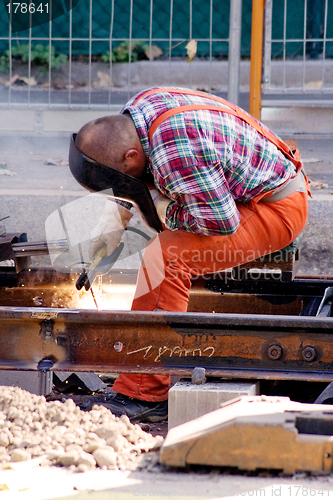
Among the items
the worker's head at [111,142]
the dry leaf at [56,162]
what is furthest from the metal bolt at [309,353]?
the dry leaf at [56,162]

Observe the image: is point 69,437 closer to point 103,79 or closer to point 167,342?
point 167,342

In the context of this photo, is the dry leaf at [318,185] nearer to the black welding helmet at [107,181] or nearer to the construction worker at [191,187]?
the construction worker at [191,187]

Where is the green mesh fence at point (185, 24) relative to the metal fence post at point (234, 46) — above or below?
above

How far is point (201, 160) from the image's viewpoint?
2605 mm

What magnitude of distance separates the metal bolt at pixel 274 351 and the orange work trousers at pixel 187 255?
0.47 meters

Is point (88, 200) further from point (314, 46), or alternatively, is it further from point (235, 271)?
point (314, 46)

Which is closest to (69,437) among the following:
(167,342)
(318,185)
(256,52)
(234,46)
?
(167,342)

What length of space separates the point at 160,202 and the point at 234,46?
118 inches

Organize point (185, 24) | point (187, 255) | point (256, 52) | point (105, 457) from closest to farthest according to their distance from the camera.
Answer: point (105, 457)
point (187, 255)
point (256, 52)
point (185, 24)

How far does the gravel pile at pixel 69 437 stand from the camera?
6.57 ft

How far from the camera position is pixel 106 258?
323 cm

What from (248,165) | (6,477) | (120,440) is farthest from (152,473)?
(248,165)

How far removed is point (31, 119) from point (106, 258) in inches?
136

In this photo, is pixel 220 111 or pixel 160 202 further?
pixel 160 202
